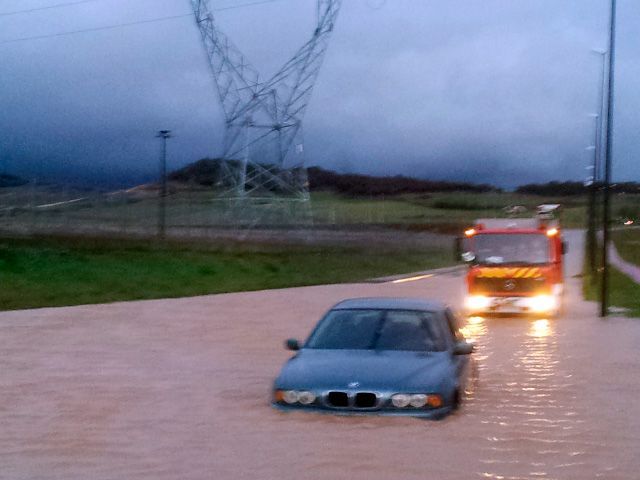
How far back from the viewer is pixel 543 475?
850 cm

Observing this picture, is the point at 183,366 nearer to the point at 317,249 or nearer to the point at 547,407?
the point at 547,407

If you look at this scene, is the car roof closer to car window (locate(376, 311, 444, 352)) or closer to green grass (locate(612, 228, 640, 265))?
car window (locate(376, 311, 444, 352))

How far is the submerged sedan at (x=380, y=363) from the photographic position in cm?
1009

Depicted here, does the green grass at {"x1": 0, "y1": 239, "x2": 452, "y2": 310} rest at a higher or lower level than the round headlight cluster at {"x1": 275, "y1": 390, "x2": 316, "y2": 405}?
lower

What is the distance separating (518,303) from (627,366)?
794cm

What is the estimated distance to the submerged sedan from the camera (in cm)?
1009

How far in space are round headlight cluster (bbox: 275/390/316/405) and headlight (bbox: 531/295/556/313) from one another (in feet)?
46.8

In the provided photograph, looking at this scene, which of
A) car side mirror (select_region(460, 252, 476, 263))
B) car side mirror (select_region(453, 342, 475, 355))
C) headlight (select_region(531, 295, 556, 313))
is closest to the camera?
car side mirror (select_region(453, 342, 475, 355))

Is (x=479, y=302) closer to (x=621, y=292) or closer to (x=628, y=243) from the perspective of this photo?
(x=621, y=292)

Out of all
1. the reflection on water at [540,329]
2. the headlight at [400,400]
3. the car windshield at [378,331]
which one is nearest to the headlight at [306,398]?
the headlight at [400,400]

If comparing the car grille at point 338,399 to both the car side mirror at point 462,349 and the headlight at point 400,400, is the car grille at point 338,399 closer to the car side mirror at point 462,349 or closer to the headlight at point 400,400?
the headlight at point 400,400

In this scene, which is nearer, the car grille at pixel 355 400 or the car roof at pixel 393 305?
the car grille at pixel 355 400

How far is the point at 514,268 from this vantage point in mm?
23891

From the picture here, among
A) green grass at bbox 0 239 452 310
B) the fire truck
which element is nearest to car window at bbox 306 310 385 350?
the fire truck
